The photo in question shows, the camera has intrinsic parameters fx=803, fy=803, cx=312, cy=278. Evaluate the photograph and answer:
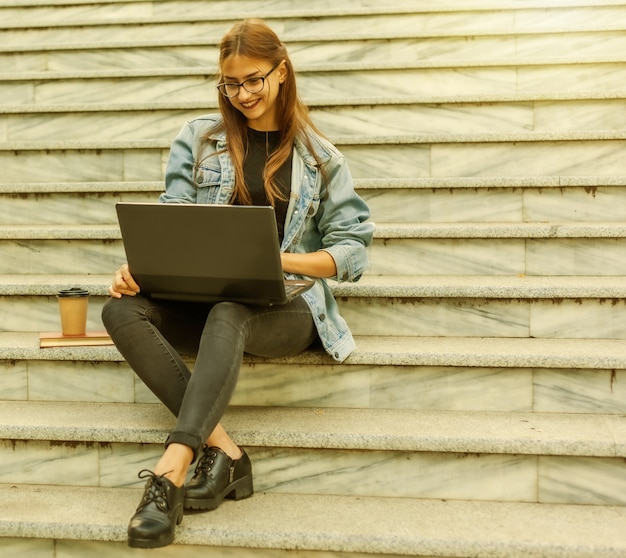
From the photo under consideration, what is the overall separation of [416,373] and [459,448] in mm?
275

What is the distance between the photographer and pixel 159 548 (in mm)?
1785

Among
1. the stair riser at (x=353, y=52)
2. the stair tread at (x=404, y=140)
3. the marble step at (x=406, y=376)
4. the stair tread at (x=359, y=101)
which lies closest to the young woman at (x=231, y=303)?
the marble step at (x=406, y=376)

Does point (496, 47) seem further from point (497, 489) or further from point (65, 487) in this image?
point (65, 487)

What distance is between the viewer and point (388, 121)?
3.10 m

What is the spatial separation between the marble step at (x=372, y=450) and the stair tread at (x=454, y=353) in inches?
5.4

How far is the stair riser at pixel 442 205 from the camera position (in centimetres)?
263

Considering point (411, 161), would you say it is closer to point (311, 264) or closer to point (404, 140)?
point (404, 140)

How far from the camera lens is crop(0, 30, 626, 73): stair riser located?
3414 mm

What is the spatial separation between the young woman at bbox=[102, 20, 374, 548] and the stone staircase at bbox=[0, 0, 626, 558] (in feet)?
0.32

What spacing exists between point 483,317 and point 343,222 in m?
0.51

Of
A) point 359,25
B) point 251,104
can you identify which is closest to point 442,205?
point 251,104

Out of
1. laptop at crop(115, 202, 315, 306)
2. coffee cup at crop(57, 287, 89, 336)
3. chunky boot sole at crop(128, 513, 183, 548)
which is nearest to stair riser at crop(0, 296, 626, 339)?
coffee cup at crop(57, 287, 89, 336)

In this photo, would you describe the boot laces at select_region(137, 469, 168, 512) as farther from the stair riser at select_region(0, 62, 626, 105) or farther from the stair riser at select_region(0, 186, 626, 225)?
the stair riser at select_region(0, 62, 626, 105)

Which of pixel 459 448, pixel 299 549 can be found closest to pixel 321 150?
pixel 459 448
